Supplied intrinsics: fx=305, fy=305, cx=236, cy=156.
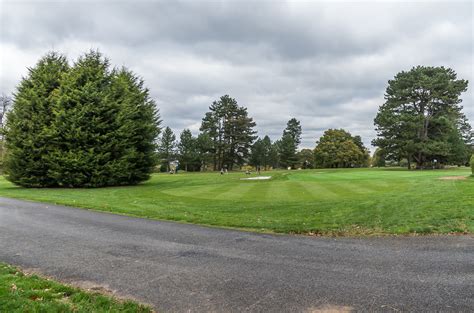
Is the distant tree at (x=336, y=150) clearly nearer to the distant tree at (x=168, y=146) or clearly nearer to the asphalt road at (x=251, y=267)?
the distant tree at (x=168, y=146)

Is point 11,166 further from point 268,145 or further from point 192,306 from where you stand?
point 268,145

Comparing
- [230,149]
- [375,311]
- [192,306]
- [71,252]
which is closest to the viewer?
[375,311]

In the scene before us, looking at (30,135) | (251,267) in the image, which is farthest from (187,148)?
(251,267)

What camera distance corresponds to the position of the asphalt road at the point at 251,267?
4.03 m

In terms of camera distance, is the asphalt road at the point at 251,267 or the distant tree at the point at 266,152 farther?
the distant tree at the point at 266,152

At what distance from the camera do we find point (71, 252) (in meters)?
6.49

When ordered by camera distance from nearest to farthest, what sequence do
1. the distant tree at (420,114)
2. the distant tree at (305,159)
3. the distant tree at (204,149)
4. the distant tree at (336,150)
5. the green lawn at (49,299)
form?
the green lawn at (49,299), the distant tree at (420,114), the distant tree at (336,150), the distant tree at (204,149), the distant tree at (305,159)

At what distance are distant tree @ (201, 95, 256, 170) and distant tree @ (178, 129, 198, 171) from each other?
4994 millimetres

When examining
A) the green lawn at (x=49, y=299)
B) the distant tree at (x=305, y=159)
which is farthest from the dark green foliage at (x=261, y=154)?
the green lawn at (x=49, y=299)

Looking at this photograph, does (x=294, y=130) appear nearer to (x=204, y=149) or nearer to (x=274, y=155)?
(x=274, y=155)

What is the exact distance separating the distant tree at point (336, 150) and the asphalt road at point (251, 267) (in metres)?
59.9

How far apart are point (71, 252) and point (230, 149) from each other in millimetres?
65330

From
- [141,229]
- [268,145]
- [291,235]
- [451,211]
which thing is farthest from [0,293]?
[268,145]

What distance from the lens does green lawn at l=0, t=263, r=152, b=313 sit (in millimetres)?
3777
